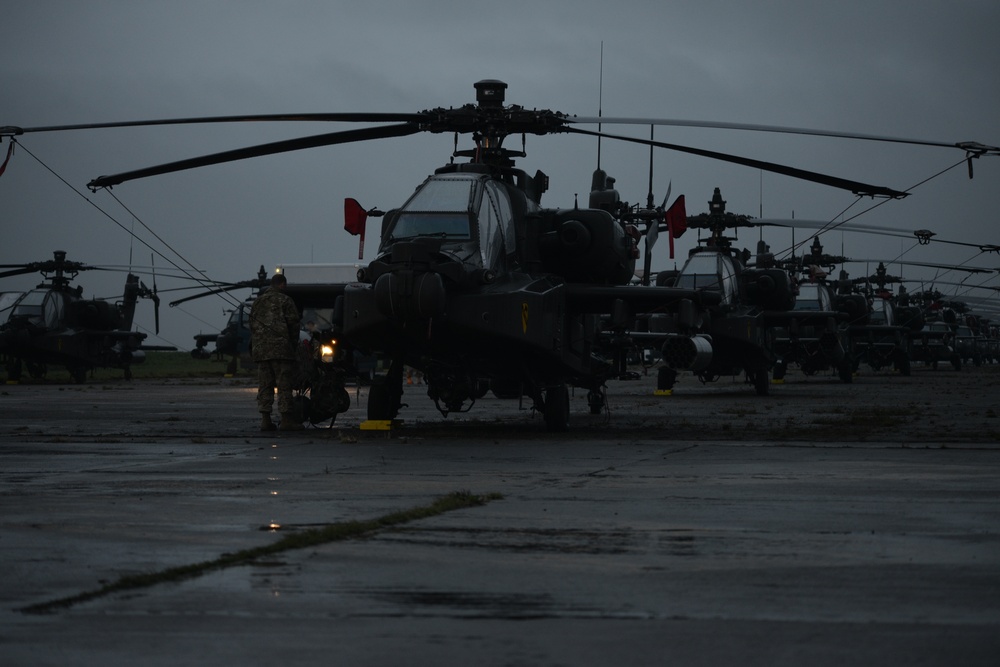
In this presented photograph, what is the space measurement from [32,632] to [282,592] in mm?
923

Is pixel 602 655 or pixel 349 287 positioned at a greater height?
pixel 349 287

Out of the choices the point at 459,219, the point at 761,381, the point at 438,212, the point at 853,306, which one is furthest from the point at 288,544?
the point at 853,306

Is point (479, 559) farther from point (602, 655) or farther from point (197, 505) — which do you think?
point (197, 505)

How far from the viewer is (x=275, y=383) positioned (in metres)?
15.0

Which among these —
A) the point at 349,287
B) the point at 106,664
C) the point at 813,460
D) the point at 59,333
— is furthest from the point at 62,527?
the point at 59,333

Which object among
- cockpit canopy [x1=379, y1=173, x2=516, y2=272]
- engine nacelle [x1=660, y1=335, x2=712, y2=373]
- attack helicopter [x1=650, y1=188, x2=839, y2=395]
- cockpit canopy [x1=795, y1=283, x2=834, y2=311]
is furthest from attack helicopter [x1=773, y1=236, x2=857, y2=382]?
cockpit canopy [x1=379, y1=173, x2=516, y2=272]

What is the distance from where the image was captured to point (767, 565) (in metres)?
5.30

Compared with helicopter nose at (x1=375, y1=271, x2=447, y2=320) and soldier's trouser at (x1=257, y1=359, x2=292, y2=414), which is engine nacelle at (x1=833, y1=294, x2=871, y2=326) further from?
helicopter nose at (x1=375, y1=271, x2=447, y2=320)

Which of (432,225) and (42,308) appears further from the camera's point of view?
(42,308)

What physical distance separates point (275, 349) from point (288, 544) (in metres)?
9.31

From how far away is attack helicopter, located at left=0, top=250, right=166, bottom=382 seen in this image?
36.4m

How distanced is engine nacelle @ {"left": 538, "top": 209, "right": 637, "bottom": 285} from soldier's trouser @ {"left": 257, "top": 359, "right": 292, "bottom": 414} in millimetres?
3434

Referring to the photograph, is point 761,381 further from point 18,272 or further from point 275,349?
point 18,272

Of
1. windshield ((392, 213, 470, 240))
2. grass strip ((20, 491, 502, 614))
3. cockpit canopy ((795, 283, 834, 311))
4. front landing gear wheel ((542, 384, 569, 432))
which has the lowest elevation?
grass strip ((20, 491, 502, 614))
